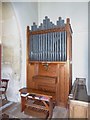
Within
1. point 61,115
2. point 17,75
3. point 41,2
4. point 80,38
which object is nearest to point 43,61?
point 17,75

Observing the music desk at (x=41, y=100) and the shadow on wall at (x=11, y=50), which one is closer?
the music desk at (x=41, y=100)

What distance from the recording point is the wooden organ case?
118 inches

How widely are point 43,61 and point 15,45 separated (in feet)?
3.53

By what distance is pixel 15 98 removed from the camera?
3695 mm

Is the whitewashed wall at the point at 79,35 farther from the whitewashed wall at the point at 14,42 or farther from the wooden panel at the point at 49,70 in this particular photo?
the whitewashed wall at the point at 14,42

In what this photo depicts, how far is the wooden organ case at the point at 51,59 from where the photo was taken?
300 cm

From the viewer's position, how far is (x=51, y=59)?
125 inches

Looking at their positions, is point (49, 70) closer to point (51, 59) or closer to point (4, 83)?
point (51, 59)

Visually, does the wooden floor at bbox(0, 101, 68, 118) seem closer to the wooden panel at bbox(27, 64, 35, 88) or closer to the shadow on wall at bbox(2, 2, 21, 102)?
the shadow on wall at bbox(2, 2, 21, 102)

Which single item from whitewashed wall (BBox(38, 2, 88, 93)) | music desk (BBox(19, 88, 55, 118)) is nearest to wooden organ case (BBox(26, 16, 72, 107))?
music desk (BBox(19, 88, 55, 118))

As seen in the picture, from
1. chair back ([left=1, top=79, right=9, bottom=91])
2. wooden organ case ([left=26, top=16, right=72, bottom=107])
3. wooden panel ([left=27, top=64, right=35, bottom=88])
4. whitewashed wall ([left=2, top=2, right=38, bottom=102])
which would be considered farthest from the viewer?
chair back ([left=1, top=79, right=9, bottom=91])

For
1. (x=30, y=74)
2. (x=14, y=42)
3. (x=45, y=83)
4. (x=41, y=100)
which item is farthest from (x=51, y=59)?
(x=14, y=42)

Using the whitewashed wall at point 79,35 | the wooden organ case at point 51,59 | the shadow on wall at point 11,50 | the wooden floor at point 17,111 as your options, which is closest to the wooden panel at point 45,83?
the wooden organ case at point 51,59

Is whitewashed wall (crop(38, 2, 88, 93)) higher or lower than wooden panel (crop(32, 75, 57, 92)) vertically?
higher
